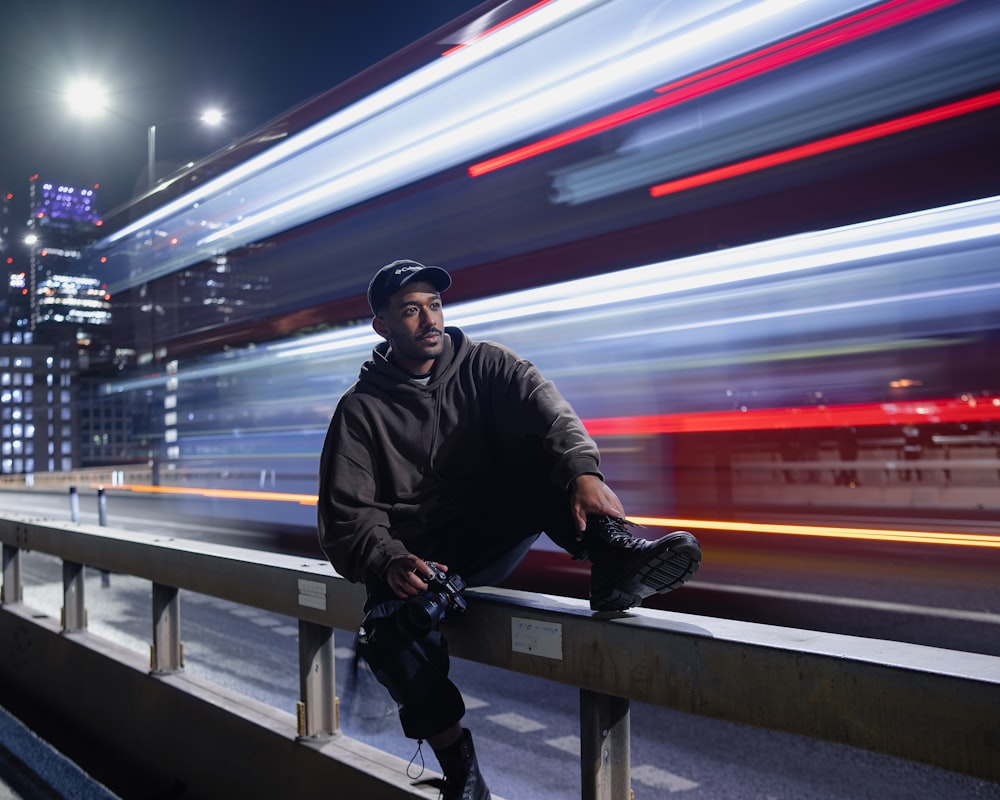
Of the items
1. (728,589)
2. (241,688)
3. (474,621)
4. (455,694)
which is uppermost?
(474,621)

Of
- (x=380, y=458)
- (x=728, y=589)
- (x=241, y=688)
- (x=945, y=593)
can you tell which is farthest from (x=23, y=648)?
(x=945, y=593)

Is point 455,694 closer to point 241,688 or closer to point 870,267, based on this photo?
point 870,267

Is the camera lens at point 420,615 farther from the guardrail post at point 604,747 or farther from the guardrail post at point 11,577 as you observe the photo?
the guardrail post at point 11,577

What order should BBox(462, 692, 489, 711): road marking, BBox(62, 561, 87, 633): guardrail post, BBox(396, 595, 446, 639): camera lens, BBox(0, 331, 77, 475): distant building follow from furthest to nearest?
1. BBox(0, 331, 77, 475): distant building
2. BBox(62, 561, 87, 633): guardrail post
3. BBox(462, 692, 489, 711): road marking
4. BBox(396, 595, 446, 639): camera lens

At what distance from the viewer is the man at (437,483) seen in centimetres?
248

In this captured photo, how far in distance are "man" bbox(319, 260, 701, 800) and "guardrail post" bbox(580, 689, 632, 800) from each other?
35 centimetres

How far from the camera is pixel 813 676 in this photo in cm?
175

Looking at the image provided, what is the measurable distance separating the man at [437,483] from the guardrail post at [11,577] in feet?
14.0

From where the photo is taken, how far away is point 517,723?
4648 millimetres

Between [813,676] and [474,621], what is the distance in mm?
1049

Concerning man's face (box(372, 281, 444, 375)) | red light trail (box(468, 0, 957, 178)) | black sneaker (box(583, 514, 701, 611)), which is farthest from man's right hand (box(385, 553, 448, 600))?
red light trail (box(468, 0, 957, 178))

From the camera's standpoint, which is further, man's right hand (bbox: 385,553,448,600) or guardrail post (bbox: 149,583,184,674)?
guardrail post (bbox: 149,583,184,674)

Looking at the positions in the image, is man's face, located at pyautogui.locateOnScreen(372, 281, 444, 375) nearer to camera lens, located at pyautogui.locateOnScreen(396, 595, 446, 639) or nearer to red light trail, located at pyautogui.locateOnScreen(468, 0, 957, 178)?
camera lens, located at pyautogui.locateOnScreen(396, 595, 446, 639)

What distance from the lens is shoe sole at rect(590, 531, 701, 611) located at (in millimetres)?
2139
